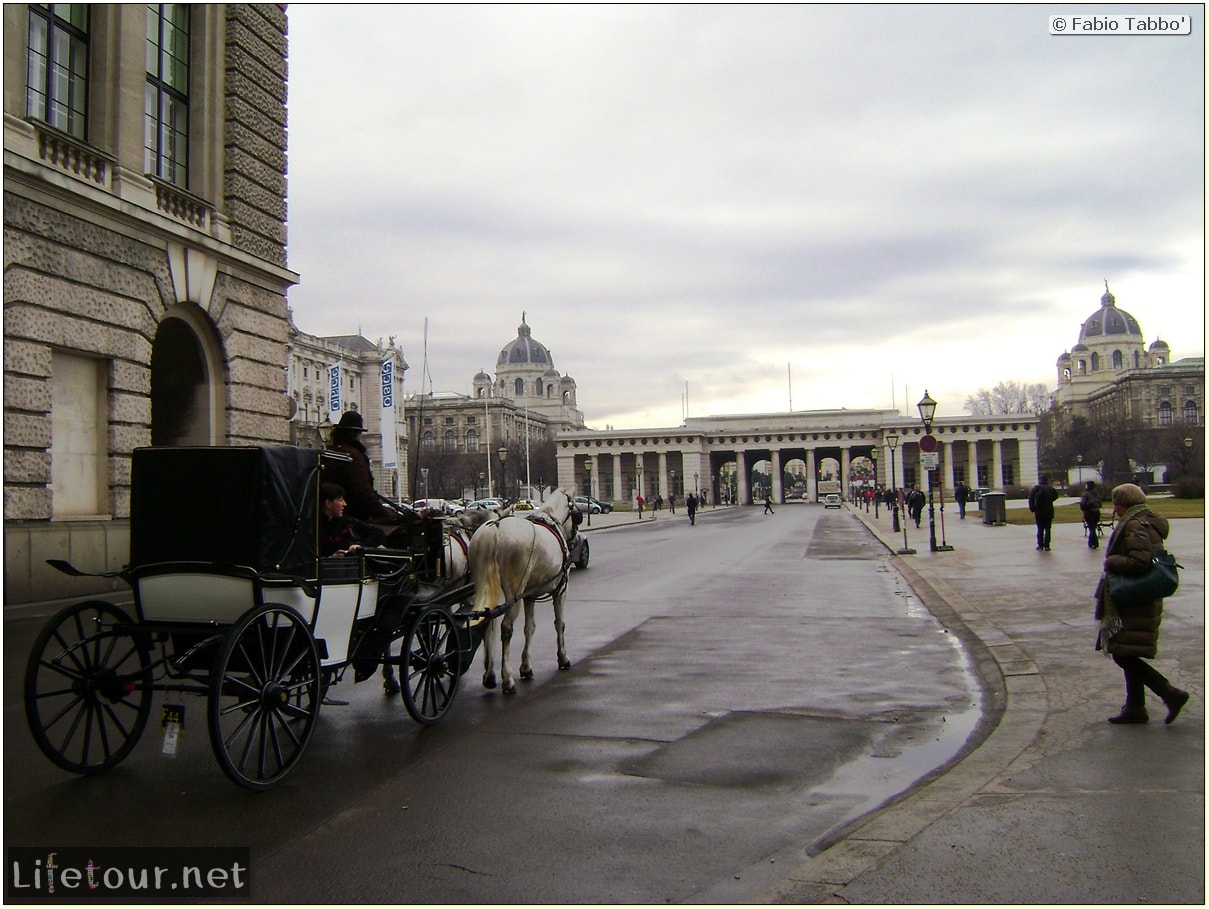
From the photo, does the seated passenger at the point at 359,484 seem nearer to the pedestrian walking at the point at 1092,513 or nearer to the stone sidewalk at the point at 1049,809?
the stone sidewalk at the point at 1049,809

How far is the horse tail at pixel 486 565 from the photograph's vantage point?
8891mm

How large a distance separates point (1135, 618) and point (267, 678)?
5947 millimetres

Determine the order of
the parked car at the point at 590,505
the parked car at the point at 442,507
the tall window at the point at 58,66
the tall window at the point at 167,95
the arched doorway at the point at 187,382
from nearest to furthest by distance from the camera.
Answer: the parked car at the point at 442,507 < the tall window at the point at 58,66 < the tall window at the point at 167,95 < the arched doorway at the point at 187,382 < the parked car at the point at 590,505

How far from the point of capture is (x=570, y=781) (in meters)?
6.24

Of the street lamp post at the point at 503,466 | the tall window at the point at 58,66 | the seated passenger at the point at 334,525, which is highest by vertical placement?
the tall window at the point at 58,66

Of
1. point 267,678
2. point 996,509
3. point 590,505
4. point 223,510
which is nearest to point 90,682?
point 267,678

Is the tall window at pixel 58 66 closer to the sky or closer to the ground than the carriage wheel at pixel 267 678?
closer to the sky

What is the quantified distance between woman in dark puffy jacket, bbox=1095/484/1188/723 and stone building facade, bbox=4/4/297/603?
14.7 metres

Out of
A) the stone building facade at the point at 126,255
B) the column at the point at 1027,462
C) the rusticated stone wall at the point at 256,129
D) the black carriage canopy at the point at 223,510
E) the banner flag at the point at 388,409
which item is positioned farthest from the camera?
the column at the point at 1027,462

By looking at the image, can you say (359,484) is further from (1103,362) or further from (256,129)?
(1103,362)

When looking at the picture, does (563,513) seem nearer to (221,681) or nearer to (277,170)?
(221,681)

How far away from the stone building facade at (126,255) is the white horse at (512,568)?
975 centimetres

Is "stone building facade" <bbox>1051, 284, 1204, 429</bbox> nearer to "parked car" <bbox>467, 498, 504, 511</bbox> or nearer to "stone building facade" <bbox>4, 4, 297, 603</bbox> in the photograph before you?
"parked car" <bbox>467, 498, 504, 511</bbox>

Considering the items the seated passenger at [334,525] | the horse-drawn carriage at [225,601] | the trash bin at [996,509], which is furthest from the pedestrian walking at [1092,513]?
the horse-drawn carriage at [225,601]
